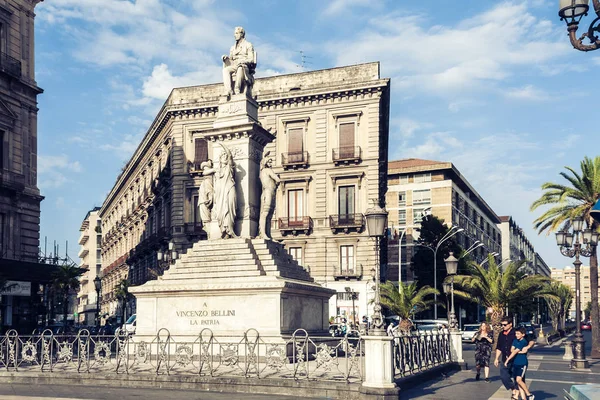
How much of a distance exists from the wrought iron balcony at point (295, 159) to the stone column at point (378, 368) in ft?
126

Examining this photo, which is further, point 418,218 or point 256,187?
point 418,218

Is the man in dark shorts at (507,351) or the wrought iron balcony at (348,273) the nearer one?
the man in dark shorts at (507,351)

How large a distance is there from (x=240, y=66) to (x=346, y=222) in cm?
2945

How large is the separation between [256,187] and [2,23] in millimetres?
24134

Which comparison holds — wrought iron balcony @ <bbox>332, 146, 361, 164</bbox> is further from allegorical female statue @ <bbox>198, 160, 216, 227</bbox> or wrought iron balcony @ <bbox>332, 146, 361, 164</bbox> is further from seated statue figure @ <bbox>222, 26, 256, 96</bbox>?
allegorical female statue @ <bbox>198, 160, 216, 227</bbox>

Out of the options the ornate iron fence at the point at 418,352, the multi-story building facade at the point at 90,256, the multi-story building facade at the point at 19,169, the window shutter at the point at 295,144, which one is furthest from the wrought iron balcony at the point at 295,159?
the multi-story building facade at the point at 90,256

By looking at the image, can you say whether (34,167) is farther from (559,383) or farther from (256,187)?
(559,383)

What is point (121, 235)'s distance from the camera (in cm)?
8269

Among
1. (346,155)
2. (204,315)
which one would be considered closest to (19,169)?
(346,155)

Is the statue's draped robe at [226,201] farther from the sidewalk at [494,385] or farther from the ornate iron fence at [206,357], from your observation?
the sidewalk at [494,385]

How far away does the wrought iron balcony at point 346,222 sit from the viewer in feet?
163

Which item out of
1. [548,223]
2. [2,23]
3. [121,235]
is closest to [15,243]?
[2,23]

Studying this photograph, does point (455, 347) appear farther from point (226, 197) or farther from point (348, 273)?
point (348, 273)

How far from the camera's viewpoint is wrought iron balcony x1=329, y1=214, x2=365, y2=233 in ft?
163
